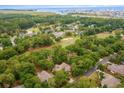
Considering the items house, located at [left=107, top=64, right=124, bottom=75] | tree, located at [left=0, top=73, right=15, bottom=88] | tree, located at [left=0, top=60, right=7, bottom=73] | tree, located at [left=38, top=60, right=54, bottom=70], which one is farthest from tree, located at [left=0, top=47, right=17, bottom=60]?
house, located at [left=107, top=64, right=124, bottom=75]

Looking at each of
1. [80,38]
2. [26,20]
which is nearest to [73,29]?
[80,38]

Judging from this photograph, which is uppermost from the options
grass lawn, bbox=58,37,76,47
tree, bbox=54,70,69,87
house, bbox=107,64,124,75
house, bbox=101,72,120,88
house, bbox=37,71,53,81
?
grass lawn, bbox=58,37,76,47

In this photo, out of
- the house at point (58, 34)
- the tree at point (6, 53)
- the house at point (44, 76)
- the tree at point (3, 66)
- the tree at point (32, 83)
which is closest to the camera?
the tree at point (32, 83)

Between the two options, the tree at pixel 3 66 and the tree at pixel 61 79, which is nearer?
the tree at pixel 61 79

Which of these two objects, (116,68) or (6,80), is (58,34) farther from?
(6,80)

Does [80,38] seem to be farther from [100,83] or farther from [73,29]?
[100,83]

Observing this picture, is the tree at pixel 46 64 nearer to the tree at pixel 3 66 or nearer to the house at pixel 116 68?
the tree at pixel 3 66

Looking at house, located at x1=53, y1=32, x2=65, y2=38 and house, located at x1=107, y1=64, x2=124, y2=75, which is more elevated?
house, located at x1=53, y1=32, x2=65, y2=38

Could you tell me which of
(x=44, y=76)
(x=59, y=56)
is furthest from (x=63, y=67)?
(x=44, y=76)

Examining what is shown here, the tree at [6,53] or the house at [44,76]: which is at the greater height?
the tree at [6,53]

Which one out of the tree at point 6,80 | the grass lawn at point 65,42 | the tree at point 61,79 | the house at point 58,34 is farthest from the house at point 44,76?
the house at point 58,34

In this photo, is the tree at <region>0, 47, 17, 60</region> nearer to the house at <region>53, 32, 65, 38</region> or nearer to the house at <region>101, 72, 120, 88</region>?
the house at <region>53, 32, 65, 38</region>

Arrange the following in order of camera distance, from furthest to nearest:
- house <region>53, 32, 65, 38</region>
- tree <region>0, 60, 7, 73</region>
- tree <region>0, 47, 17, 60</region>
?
1. house <region>53, 32, 65, 38</region>
2. tree <region>0, 47, 17, 60</region>
3. tree <region>0, 60, 7, 73</region>

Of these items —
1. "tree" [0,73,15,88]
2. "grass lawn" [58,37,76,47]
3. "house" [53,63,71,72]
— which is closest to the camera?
"tree" [0,73,15,88]
